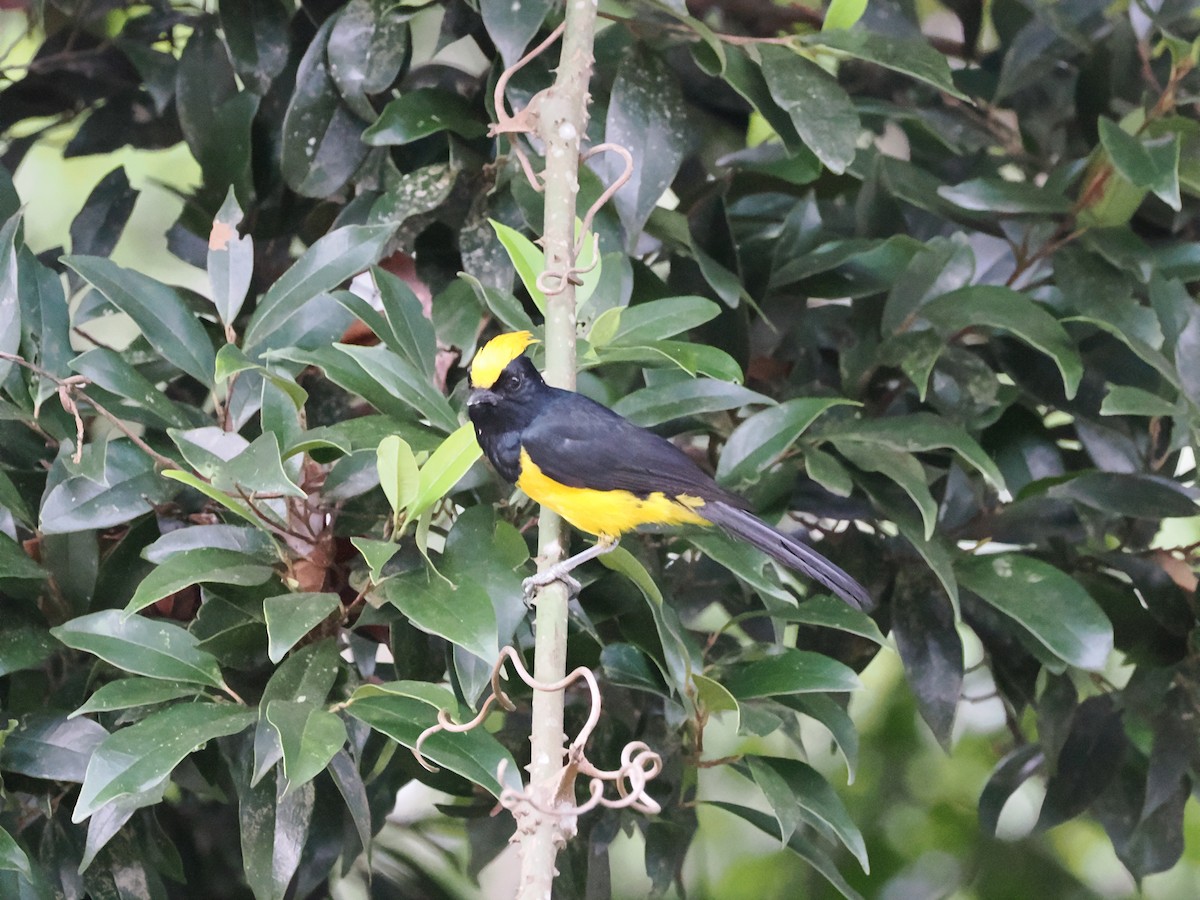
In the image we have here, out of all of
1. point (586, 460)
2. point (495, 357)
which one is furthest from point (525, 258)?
point (586, 460)

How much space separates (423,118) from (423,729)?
0.59m

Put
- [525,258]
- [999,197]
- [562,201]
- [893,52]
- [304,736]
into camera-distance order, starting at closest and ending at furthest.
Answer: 1. [304,736]
2. [562,201]
3. [525,258]
4. [893,52]
5. [999,197]

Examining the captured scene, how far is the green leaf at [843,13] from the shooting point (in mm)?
1181

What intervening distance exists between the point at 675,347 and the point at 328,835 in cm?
58

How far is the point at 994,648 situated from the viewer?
131 cm

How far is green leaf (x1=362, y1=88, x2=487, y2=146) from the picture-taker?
3.66ft

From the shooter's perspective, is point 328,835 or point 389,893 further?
point 389,893

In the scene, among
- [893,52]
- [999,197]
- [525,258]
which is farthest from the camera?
[999,197]

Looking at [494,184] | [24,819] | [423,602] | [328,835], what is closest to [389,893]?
[328,835]

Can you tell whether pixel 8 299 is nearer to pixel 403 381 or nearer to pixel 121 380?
pixel 121 380

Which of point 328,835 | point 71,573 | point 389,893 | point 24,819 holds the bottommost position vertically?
point 389,893

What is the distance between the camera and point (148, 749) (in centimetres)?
83

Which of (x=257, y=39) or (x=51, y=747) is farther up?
(x=257, y=39)

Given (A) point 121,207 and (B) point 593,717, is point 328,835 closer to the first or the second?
(B) point 593,717
